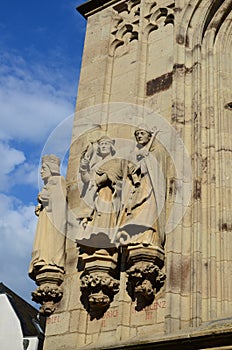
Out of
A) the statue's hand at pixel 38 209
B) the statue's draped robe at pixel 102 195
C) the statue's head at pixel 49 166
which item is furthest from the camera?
the statue's head at pixel 49 166

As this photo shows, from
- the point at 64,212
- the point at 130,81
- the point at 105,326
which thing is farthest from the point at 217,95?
the point at 105,326

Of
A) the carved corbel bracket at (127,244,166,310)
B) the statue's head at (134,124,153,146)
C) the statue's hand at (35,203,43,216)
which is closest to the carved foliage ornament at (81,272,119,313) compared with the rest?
the carved corbel bracket at (127,244,166,310)

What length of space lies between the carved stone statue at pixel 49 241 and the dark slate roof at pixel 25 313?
32.0 ft

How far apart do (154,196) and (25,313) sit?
13.4 metres

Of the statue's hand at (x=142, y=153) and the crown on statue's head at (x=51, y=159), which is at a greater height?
the crown on statue's head at (x=51, y=159)

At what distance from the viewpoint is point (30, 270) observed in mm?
8039

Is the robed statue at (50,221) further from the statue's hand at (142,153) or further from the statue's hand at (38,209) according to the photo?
the statue's hand at (142,153)

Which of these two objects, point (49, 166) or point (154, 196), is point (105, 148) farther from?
point (154, 196)

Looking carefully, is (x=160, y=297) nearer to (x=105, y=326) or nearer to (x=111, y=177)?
(x=105, y=326)

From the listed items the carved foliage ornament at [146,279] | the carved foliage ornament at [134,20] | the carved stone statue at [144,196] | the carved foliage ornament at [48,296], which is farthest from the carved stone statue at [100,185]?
the carved foliage ornament at [134,20]

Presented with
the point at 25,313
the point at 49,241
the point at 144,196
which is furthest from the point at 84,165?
the point at 25,313

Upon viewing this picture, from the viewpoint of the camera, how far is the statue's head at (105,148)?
8.24m

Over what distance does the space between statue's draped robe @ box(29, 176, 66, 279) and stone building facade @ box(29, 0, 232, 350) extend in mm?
118

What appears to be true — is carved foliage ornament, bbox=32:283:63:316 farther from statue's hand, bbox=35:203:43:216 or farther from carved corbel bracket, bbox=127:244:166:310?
carved corbel bracket, bbox=127:244:166:310
